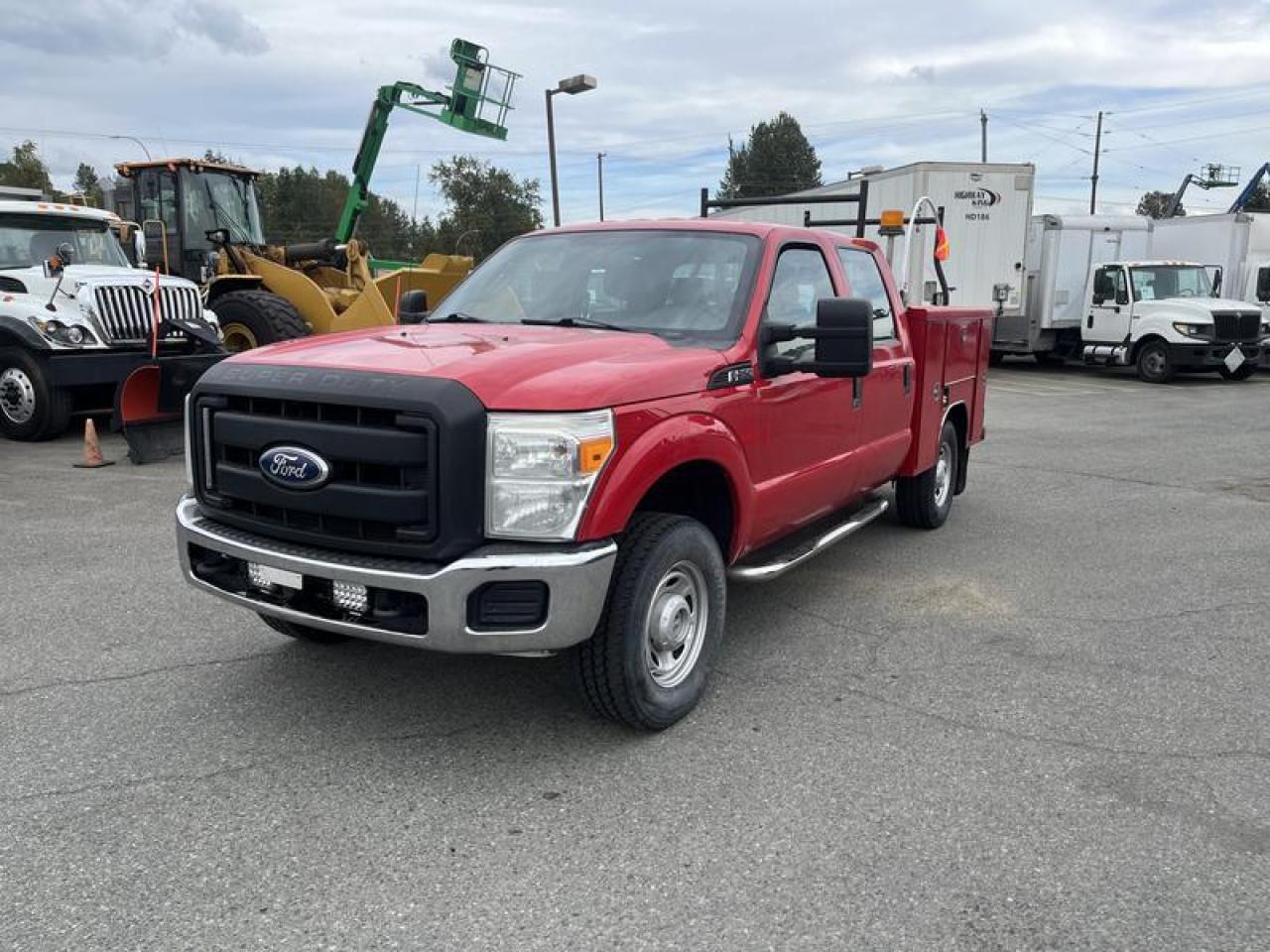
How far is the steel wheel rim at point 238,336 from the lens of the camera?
39.6 feet

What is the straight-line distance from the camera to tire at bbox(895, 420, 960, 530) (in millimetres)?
7027

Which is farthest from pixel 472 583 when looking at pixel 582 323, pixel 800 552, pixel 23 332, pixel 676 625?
pixel 23 332

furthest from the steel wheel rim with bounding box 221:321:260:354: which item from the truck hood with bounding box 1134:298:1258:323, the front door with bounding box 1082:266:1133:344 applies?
the truck hood with bounding box 1134:298:1258:323

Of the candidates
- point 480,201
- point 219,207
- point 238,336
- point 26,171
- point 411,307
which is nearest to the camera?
point 411,307

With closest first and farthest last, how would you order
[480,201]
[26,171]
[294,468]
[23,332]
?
[294,468]
[23,332]
[26,171]
[480,201]

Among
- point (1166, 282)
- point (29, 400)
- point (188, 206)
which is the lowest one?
point (29, 400)

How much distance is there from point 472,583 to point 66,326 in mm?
8846

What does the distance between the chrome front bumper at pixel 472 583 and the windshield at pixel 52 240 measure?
31.2 feet

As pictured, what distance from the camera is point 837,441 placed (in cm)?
514

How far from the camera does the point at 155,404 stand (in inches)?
380

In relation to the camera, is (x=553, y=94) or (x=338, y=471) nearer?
(x=338, y=471)

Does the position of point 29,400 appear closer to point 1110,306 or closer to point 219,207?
point 219,207

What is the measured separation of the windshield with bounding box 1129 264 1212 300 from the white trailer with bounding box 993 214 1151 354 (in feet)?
3.96

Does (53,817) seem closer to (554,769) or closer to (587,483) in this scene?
(554,769)
